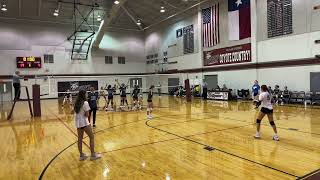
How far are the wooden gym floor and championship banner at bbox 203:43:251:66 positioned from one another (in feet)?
37.9

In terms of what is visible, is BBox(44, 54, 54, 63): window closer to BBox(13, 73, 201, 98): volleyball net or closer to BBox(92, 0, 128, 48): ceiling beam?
BBox(13, 73, 201, 98): volleyball net

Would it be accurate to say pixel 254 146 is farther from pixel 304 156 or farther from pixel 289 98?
pixel 289 98

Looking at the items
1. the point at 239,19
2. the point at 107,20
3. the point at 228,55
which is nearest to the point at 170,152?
the point at 239,19

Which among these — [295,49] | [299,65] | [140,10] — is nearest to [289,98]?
[299,65]

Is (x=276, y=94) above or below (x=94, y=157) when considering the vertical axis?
above

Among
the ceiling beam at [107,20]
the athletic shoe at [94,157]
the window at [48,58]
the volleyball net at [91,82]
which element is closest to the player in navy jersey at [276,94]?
the volleyball net at [91,82]

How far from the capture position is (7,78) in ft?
90.9

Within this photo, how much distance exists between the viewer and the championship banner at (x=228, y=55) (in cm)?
2133

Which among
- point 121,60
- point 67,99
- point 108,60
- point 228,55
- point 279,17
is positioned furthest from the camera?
point 121,60

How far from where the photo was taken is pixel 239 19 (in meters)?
21.5

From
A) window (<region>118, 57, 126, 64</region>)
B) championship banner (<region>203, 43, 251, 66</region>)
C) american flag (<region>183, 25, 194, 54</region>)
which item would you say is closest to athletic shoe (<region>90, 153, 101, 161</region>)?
championship banner (<region>203, 43, 251, 66</region>)

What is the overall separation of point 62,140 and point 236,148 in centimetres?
554

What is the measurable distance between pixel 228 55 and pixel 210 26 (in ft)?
11.9

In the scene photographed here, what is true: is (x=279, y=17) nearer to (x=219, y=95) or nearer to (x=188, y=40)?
(x=219, y=95)
